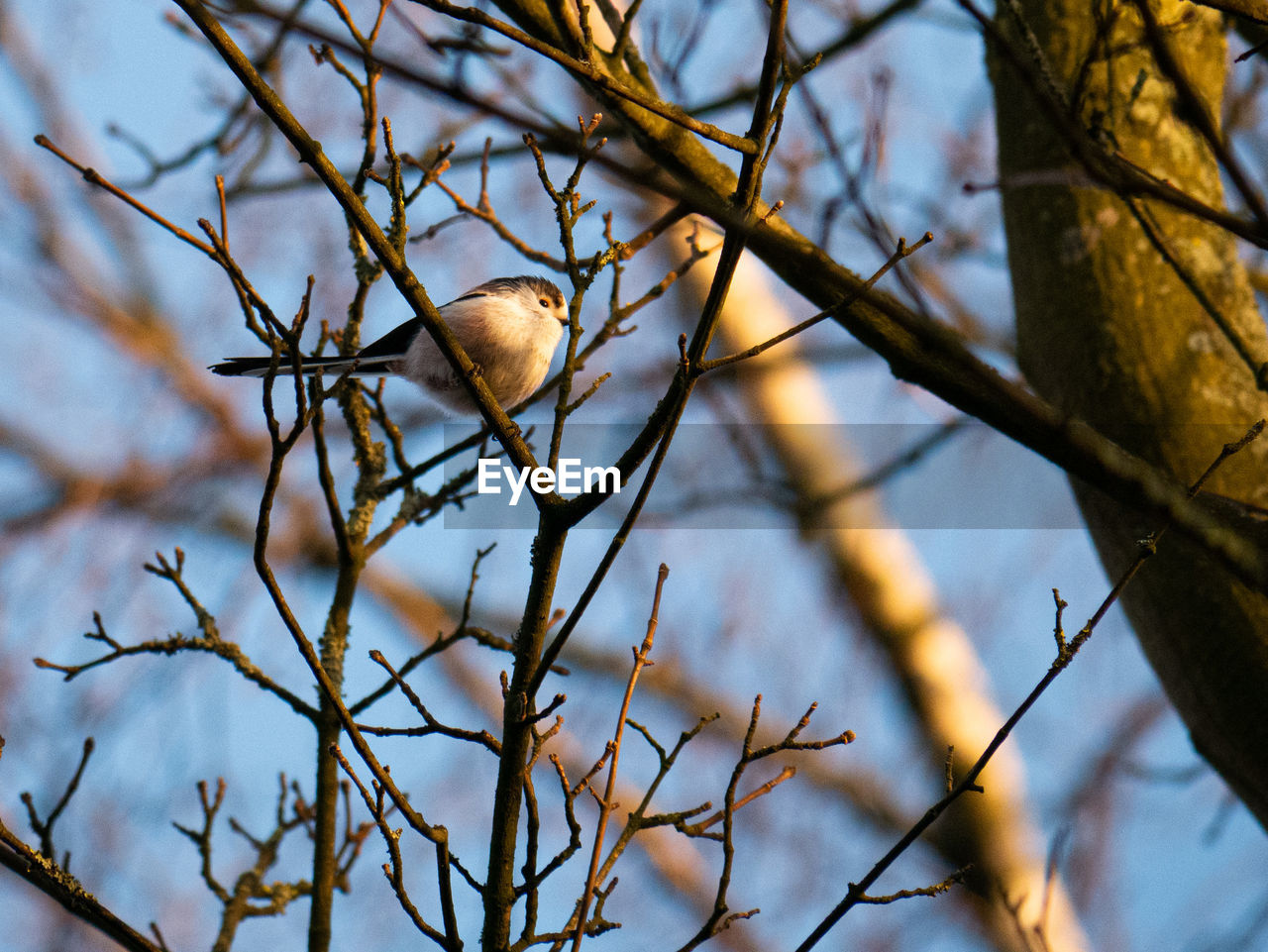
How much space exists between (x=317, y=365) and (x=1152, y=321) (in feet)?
5.66

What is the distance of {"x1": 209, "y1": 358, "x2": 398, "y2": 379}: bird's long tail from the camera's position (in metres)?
2.34

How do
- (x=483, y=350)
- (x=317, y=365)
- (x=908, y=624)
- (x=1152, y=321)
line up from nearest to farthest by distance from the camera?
1. (x=1152, y=321)
2. (x=317, y=365)
3. (x=483, y=350)
4. (x=908, y=624)

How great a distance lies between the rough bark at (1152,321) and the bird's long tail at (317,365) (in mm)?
1485

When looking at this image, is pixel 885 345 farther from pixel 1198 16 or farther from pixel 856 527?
pixel 856 527

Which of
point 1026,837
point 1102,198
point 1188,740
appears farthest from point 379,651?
point 1026,837

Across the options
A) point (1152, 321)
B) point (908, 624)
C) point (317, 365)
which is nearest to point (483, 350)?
point (317, 365)

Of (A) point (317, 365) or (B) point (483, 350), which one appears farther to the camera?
(B) point (483, 350)

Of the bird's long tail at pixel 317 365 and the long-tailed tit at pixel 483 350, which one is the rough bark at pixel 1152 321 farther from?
the bird's long tail at pixel 317 365

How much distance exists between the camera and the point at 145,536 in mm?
6180

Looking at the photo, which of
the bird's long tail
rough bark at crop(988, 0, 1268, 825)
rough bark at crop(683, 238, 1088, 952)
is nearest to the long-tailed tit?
the bird's long tail

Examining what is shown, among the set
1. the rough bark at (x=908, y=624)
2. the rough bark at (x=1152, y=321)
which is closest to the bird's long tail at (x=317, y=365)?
the rough bark at (x=1152, y=321)

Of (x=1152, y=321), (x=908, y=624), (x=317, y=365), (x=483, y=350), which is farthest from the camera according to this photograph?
(x=908, y=624)

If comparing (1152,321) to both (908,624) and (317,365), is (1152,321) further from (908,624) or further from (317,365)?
(908,624)

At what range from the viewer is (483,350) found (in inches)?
113
